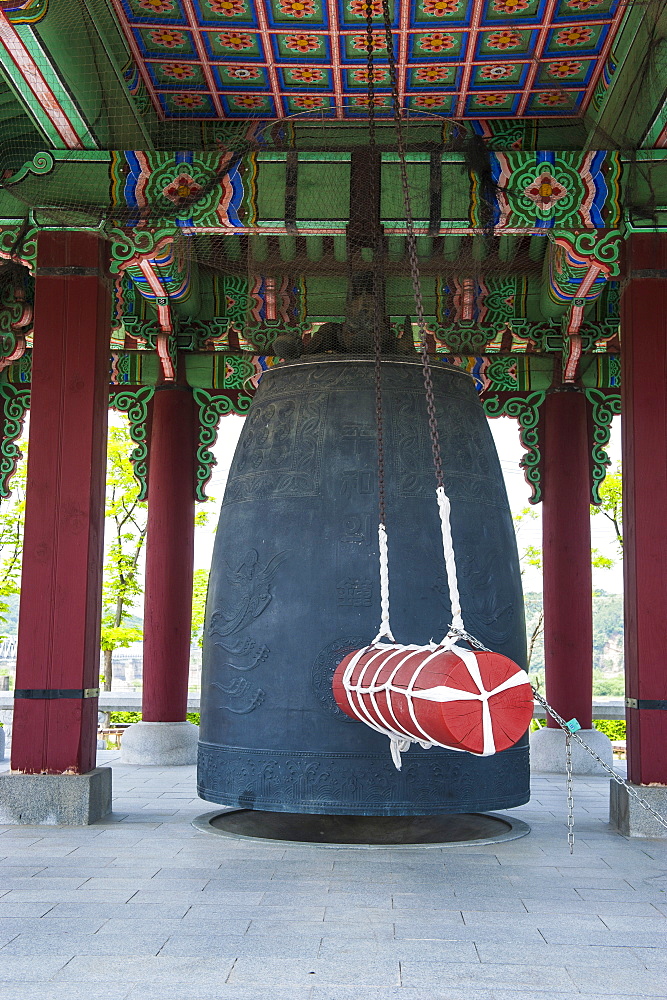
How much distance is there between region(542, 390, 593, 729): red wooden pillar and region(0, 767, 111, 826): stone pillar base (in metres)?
4.17

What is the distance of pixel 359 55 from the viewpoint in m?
5.43

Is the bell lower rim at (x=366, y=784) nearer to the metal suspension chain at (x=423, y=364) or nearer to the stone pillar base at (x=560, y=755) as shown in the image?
the metal suspension chain at (x=423, y=364)

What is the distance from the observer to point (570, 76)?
560cm

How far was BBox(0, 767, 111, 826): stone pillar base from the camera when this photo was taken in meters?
5.34

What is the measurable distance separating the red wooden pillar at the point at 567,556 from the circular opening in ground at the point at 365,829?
253 cm

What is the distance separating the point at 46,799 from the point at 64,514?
5.02 ft

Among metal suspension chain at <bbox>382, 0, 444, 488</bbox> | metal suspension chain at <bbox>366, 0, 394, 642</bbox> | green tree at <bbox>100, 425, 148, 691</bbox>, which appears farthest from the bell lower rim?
green tree at <bbox>100, 425, 148, 691</bbox>

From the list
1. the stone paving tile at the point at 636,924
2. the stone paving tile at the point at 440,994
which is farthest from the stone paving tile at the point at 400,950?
the stone paving tile at the point at 636,924

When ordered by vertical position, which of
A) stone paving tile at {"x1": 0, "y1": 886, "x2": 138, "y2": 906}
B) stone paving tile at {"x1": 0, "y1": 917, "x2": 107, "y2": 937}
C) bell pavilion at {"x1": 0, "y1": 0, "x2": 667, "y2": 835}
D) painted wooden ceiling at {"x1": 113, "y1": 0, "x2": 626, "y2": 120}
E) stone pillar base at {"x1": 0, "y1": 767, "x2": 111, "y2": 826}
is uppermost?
painted wooden ceiling at {"x1": 113, "y1": 0, "x2": 626, "y2": 120}

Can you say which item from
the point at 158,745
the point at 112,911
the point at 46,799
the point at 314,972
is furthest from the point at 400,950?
the point at 158,745

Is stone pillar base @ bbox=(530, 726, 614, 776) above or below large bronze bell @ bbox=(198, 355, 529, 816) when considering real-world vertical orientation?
below

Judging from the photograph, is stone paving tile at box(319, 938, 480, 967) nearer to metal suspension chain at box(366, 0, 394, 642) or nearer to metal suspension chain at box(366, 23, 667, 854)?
metal suspension chain at box(366, 23, 667, 854)

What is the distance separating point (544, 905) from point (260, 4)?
4.32m

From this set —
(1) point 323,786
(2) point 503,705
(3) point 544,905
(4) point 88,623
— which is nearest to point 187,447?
(4) point 88,623
